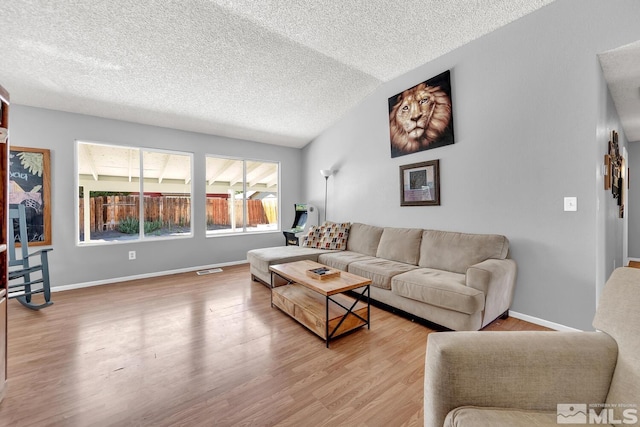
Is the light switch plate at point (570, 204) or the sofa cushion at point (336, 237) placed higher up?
the light switch plate at point (570, 204)

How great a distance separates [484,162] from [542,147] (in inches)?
18.8

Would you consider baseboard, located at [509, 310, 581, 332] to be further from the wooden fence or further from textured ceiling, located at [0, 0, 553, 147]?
the wooden fence

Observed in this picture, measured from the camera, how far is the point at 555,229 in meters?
2.29

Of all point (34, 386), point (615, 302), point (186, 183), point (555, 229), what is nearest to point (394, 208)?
point (555, 229)

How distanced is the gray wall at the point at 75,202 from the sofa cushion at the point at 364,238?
2053 mm

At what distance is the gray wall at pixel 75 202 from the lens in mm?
3285

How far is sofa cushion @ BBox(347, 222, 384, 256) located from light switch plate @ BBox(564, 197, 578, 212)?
77.0 inches

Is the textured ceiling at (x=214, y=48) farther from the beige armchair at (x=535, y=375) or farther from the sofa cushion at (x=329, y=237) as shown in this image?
the beige armchair at (x=535, y=375)

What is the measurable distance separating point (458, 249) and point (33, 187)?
16.8ft

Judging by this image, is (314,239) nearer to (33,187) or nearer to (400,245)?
(400,245)

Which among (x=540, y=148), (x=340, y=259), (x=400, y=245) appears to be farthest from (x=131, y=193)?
(x=540, y=148)

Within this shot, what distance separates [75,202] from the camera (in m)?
3.47

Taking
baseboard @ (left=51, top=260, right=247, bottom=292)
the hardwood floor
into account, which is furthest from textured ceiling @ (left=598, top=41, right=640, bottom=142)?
baseboard @ (left=51, top=260, right=247, bottom=292)

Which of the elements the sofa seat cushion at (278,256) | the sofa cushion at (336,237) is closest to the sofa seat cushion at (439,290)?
the sofa seat cushion at (278,256)
